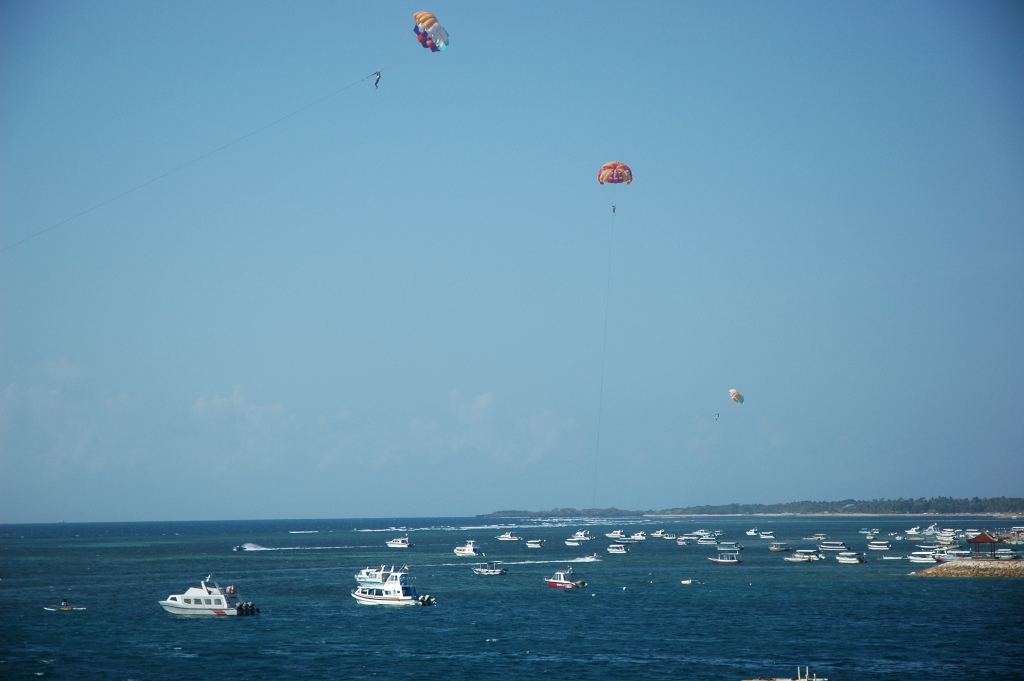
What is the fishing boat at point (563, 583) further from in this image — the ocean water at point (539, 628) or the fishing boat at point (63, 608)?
the fishing boat at point (63, 608)

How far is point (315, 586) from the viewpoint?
82.5 m

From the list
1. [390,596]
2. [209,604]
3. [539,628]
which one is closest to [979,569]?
[539,628]

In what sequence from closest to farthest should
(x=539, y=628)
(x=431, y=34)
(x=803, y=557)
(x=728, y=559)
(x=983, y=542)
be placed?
(x=431, y=34), (x=539, y=628), (x=983, y=542), (x=728, y=559), (x=803, y=557)

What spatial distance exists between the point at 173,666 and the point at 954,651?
38552 mm

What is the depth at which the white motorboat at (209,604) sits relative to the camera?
2416 inches

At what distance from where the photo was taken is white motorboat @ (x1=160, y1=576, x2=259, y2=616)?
61375 mm

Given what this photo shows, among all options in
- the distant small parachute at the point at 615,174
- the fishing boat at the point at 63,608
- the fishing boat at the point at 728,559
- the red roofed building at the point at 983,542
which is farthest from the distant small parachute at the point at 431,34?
the fishing boat at the point at 728,559

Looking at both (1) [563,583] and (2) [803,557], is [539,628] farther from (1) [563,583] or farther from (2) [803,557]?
(2) [803,557]

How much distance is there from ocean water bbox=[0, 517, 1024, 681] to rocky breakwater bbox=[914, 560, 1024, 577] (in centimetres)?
254

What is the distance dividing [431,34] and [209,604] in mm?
37493

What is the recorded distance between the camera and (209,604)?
202ft

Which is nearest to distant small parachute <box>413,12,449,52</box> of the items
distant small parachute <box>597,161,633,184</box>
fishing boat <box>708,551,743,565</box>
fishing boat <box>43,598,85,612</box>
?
distant small parachute <box>597,161,633,184</box>

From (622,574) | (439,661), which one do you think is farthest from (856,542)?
(439,661)

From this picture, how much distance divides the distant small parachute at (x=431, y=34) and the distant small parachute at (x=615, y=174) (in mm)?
20393
